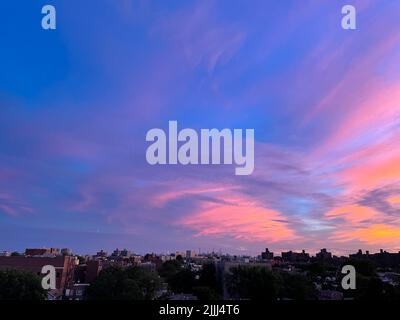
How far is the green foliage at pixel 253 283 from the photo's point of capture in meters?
21.6

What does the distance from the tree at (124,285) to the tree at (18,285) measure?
13.0ft

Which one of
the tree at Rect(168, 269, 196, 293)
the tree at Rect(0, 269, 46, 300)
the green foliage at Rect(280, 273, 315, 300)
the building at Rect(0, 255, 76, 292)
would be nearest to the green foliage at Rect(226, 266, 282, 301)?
the green foliage at Rect(280, 273, 315, 300)

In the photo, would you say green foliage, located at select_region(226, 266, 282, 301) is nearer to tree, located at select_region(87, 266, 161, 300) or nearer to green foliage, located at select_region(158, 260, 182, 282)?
tree, located at select_region(87, 266, 161, 300)

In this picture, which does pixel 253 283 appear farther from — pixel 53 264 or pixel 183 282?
pixel 53 264

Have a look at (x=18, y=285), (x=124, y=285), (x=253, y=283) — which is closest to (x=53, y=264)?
(x=18, y=285)

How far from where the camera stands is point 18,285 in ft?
65.6

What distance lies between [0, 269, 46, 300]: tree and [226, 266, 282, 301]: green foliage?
31.8 ft

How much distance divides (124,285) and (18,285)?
6193 millimetres

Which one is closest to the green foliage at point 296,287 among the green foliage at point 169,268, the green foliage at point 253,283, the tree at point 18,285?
the green foliage at point 253,283
